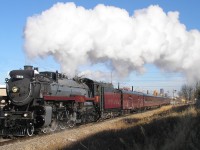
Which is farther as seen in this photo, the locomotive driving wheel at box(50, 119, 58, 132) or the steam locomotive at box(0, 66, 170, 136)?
the locomotive driving wheel at box(50, 119, 58, 132)

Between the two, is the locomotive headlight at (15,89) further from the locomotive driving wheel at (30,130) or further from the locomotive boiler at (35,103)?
the locomotive driving wheel at (30,130)

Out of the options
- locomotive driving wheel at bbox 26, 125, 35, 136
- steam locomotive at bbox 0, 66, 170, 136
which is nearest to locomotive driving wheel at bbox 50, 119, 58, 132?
steam locomotive at bbox 0, 66, 170, 136

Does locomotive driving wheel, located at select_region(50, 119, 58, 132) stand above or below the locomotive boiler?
below

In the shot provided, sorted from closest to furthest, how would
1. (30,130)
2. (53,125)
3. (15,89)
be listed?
(30,130) → (15,89) → (53,125)

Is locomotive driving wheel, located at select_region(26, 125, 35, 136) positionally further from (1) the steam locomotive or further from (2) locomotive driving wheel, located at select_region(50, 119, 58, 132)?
(2) locomotive driving wheel, located at select_region(50, 119, 58, 132)

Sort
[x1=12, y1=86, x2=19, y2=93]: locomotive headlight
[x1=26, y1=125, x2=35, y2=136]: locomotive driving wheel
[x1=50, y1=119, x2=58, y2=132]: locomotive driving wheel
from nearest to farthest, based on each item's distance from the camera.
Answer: [x1=26, y1=125, x2=35, y2=136]: locomotive driving wheel, [x1=12, y1=86, x2=19, y2=93]: locomotive headlight, [x1=50, y1=119, x2=58, y2=132]: locomotive driving wheel

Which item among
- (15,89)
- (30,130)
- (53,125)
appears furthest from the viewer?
(53,125)

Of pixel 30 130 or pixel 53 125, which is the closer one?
pixel 30 130

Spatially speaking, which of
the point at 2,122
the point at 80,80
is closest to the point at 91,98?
the point at 80,80

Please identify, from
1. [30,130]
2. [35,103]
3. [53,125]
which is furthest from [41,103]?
[53,125]

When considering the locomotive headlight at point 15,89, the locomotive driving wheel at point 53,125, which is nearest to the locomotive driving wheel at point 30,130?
the locomotive driving wheel at point 53,125

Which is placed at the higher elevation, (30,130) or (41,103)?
(41,103)

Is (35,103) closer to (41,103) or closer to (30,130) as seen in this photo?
(41,103)

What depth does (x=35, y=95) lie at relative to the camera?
20094mm
